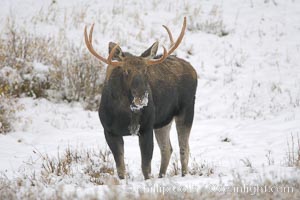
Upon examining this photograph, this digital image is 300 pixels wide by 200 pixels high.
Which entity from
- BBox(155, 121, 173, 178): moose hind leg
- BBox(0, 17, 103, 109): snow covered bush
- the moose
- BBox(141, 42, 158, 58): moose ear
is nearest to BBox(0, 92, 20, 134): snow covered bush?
BBox(0, 17, 103, 109): snow covered bush

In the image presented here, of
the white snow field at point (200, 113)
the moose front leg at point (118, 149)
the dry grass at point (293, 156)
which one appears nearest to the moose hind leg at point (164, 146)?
the white snow field at point (200, 113)

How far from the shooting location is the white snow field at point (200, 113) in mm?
5031

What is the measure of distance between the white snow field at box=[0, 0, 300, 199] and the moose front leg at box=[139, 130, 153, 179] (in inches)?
6.8

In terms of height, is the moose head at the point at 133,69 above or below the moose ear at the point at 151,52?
below

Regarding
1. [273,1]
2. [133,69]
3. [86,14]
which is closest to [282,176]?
[133,69]

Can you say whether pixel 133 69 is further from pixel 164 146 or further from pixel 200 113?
pixel 200 113

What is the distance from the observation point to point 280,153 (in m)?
8.55

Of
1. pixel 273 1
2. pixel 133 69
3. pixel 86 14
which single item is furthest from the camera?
pixel 273 1

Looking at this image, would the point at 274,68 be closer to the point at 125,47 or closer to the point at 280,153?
the point at 125,47

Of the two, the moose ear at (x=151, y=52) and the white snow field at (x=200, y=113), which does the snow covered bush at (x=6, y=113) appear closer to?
the white snow field at (x=200, y=113)

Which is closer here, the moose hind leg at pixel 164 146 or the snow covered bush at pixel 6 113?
the moose hind leg at pixel 164 146

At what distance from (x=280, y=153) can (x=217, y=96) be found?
444 centimetres

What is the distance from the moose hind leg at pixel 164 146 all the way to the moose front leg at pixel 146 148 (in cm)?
100

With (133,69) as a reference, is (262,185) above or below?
below
